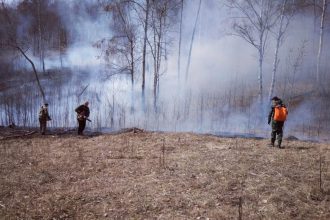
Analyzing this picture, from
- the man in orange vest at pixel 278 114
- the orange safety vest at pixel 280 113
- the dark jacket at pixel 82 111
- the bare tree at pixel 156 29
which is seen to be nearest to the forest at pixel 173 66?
the bare tree at pixel 156 29

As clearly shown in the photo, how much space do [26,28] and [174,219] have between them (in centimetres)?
3990

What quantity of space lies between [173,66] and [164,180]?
20.6 metres

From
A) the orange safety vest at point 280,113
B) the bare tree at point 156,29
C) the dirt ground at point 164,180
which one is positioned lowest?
the dirt ground at point 164,180

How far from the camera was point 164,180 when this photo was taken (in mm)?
9156

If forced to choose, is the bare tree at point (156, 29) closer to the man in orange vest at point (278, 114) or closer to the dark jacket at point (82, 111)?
the dark jacket at point (82, 111)

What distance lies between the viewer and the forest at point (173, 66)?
68.7ft

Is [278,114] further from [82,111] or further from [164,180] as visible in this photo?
[82,111]

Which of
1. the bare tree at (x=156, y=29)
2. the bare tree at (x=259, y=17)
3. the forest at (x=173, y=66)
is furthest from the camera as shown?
the bare tree at (x=156, y=29)

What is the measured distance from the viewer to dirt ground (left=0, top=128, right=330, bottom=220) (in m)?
7.40

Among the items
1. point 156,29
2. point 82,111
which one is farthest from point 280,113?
point 156,29

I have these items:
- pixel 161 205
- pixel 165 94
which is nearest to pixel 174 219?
pixel 161 205

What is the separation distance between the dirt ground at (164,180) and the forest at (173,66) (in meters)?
5.77

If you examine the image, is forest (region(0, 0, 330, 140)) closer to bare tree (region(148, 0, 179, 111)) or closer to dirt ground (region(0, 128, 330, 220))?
bare tree (region(148, 0, 179, 111))

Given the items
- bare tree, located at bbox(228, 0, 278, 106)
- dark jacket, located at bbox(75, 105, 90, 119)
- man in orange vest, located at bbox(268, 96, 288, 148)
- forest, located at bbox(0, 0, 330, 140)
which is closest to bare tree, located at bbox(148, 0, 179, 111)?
forest, located at bbox(0, 0, 330, 140)
